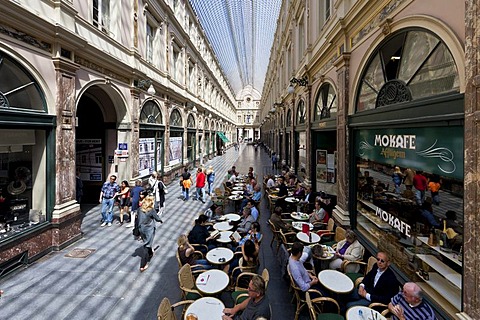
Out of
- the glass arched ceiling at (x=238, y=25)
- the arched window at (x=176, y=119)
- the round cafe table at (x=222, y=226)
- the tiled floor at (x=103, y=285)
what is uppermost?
the glass arched ceiling at (x=238, y=25)

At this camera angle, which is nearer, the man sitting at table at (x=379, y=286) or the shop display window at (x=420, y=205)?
the shop display window at (x=420, y=205)

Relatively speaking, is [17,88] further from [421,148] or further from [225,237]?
[421,148]

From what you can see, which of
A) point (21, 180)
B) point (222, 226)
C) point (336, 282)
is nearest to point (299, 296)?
point (336, 282)

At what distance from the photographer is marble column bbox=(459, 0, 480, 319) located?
2697 millimetres

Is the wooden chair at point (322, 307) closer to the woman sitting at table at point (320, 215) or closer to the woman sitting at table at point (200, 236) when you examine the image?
the woman sitting at table at point (200, 236)

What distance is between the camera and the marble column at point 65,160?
631 cm

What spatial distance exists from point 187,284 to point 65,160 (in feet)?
16.6

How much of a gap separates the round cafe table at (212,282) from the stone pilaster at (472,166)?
299 centimetres

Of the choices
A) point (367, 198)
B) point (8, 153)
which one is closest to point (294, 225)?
point (367, 198)

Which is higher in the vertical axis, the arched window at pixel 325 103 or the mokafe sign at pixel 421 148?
the arched window at pixel 325 103

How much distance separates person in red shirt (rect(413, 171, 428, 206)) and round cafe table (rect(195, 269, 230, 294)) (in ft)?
11.3

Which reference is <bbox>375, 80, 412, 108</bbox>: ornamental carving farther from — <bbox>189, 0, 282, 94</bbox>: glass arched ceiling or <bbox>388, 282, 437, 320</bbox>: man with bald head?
<bbox>189, 0, 282, 94</bbox>: glass arched ceiling

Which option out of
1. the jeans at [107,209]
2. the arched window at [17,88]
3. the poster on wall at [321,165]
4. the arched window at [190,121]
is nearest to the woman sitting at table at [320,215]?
the poster on wall at [321,165]

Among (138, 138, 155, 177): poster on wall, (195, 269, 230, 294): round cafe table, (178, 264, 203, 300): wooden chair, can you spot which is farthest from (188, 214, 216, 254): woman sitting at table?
(138, 138, 155, 177): poster on wall
